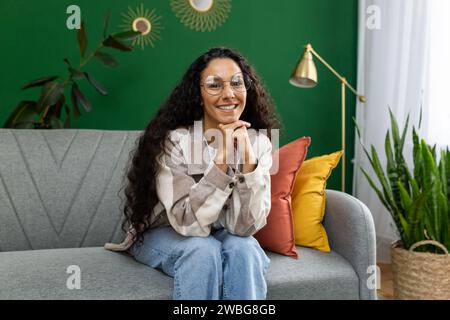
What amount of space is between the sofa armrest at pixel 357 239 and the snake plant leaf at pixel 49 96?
138 cm

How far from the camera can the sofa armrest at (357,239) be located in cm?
167

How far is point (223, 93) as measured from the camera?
5.43ft

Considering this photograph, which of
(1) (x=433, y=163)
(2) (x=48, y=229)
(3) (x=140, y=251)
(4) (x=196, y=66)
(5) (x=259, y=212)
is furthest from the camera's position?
(1) (x=433, y=163)

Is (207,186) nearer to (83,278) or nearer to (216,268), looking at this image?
(216,268)

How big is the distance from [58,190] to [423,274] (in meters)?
1.55

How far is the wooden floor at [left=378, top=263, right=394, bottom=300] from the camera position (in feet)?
7.94

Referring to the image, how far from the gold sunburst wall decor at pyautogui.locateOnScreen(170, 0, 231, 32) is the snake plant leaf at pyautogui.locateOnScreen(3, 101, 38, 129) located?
3.39 ft

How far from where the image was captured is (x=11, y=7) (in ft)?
8.77

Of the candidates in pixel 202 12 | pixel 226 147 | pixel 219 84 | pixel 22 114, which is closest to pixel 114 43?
pixel 22 114

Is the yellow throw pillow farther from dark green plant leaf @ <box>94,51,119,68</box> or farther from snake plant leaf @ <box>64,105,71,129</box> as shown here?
snake plant leaf @ <box>64,105,71,129</box>

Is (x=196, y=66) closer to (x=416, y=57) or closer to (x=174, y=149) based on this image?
(x=174, y=149)

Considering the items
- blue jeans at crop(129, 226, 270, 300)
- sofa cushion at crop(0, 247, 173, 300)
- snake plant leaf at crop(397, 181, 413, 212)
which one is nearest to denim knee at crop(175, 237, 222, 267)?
blue jeans at crop(129, 226, 270, 300)
